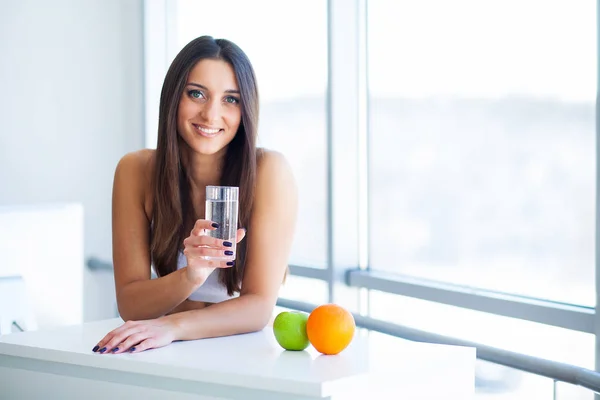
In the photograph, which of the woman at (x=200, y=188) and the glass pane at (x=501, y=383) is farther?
the woman at (x=200, y=188)

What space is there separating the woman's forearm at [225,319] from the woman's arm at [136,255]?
111 millimetres

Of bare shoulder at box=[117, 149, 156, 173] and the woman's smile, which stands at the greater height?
the woman's smile

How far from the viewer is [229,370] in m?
1.35

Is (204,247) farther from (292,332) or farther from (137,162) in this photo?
(137,162)

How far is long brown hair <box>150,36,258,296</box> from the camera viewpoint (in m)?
2.12

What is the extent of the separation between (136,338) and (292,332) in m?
0.30

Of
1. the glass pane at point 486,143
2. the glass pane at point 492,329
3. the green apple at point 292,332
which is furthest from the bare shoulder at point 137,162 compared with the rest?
the glass pane at point 486,143

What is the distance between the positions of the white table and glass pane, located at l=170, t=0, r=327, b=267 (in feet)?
6.45

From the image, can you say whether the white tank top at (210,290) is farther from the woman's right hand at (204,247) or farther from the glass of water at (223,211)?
the glass of water at (223,211)

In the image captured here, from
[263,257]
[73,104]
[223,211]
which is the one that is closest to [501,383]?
[263,257]

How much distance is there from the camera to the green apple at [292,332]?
1.53m

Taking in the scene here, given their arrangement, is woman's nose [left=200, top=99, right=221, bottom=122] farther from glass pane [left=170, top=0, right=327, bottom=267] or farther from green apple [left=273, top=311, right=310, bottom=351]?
glass pane [left=170, top=0, right=327, bottom=267]

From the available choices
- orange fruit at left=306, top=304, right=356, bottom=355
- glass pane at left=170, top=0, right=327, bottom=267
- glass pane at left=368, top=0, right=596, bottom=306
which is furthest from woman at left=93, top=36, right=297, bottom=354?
glass pane at left=170, top=0, right=327, bottom=267

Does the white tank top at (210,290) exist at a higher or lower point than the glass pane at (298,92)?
lower
